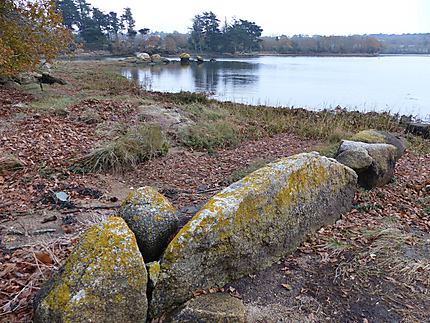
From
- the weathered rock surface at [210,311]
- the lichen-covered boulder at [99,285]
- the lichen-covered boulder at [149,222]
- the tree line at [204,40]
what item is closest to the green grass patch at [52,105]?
the lichen-covered boulder at [149,222]

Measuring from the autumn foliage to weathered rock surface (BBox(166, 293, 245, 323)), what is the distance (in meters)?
8.74

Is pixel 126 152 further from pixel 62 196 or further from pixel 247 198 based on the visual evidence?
pixel 247 198

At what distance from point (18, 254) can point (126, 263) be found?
1408mm

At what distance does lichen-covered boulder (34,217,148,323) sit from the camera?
6.89 feet


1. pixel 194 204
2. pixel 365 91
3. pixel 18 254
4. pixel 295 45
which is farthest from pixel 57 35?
pixel 295 45

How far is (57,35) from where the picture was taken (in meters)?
10.6

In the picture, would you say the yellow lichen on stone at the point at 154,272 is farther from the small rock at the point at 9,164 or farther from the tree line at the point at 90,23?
the tree line at the point at 90,23

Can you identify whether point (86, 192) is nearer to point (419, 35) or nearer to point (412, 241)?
point (412, 241)

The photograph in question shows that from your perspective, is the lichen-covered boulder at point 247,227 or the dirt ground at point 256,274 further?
the dirt ground at point 256,274

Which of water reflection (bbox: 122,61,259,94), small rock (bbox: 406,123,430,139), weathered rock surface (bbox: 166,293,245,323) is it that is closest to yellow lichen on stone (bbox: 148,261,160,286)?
weathered rock surface (bbox: 166,293,245,323)

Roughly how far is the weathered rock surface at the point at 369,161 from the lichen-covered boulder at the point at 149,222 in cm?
313

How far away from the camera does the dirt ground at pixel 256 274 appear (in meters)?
2.75

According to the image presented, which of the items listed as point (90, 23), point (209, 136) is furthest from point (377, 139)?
point (90, 23)

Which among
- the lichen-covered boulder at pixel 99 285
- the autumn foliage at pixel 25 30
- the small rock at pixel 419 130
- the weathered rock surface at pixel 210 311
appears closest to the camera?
the lichen-covered boulder at pixel 99 285
